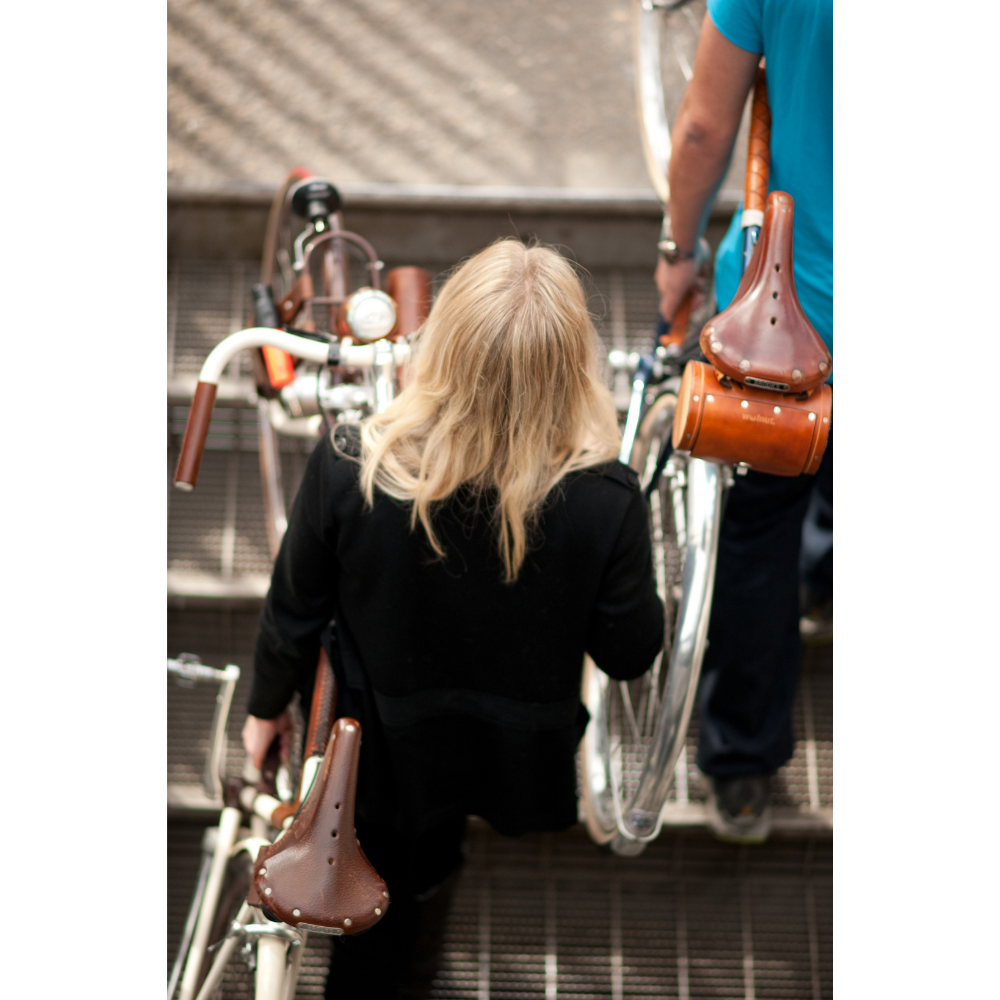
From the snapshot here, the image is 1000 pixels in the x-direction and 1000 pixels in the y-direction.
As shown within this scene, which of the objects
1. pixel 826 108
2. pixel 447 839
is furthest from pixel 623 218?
pixel 447 839

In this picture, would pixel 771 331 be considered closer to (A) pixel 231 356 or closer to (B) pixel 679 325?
(B) pixel 679 325

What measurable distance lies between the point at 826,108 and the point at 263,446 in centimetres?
133

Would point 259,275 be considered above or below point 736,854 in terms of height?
above

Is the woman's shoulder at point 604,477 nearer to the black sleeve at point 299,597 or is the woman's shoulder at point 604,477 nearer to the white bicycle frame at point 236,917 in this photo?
the black sleeve at point 299,597

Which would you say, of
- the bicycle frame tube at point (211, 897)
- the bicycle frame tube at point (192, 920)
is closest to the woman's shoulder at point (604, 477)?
the bicycle frame tube at point (211, 897)

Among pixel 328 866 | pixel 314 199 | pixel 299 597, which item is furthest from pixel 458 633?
pixel 314 199

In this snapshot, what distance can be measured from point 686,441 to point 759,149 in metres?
0.50

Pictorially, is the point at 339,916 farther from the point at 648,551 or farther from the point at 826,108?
the point at 826,108

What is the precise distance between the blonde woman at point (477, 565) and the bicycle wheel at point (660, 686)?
3.9 inches

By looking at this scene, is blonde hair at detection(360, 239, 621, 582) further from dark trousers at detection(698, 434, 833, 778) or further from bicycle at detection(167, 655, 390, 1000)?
dark trousers at detection(698, 434, 833, 778)

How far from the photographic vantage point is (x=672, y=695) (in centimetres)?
142

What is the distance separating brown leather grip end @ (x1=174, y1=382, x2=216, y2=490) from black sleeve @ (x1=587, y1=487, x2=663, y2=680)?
59cm

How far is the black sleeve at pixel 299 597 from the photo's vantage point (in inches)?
47.9

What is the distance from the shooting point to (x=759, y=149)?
1342 mm
